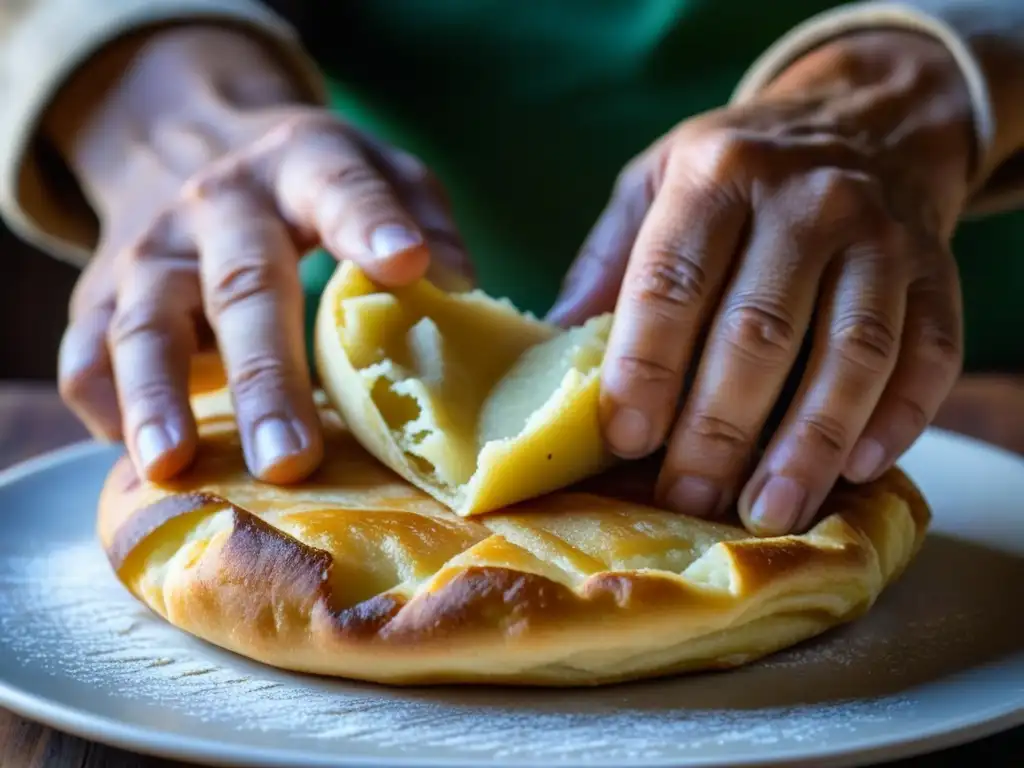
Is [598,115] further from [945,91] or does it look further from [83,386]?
[83,386]

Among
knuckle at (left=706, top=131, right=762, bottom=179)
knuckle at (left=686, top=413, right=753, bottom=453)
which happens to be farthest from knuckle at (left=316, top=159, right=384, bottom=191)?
knuckle at (left=686, top=413, right=753, bottom=453)

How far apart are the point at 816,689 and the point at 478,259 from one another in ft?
5.71

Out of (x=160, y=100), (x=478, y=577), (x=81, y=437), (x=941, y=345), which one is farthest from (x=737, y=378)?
(x=81, y=437)

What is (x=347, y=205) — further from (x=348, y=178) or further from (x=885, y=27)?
(x=885, y=27)

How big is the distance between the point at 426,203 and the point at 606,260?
1.02 ft

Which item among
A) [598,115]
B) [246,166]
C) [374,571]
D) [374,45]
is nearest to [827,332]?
[374,571]

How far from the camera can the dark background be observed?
12.2ft

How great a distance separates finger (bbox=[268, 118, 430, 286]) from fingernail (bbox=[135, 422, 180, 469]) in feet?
0.98

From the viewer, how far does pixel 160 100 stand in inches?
81.7

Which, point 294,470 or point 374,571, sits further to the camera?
point 294,470

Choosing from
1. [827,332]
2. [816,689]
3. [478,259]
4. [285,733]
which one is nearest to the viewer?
[285,733]

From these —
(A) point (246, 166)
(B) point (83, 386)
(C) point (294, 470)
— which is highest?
(A) point (246, 166)

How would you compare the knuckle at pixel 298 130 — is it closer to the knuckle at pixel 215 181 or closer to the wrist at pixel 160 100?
the knuckle at pixel 215 181

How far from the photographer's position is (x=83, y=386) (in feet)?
5.11
